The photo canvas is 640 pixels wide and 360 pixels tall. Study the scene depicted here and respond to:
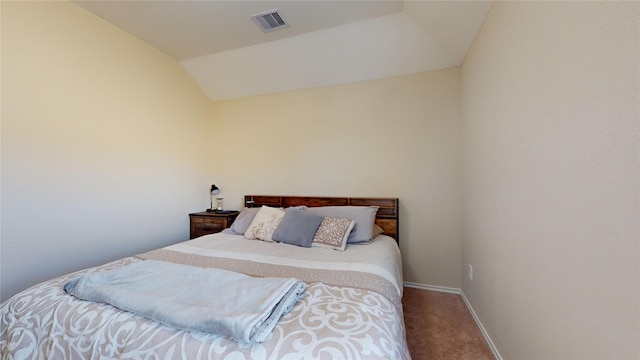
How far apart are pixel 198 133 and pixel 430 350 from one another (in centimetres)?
341

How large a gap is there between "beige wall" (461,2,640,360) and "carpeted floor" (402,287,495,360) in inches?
7.6

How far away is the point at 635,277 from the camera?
66 cm

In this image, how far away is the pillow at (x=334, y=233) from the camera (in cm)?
207

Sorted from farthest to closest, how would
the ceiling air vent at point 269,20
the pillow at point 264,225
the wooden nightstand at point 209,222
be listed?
the wooden nightstand at point 209,222, the pillow at point 264,225, the ceiling air vent at point 269,20

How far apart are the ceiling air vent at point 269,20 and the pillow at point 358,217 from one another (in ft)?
6.04

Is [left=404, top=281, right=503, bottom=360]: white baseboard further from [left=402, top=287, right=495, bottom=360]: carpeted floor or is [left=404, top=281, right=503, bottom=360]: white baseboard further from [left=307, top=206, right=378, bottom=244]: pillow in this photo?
[left=307, top=206, right=378, bottom=244]: pillow

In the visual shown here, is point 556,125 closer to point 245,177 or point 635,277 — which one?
point 635,277

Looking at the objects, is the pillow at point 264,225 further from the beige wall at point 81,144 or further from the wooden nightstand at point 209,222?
the beige wall at point 81,144

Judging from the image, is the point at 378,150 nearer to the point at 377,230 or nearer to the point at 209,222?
the point at 377,230

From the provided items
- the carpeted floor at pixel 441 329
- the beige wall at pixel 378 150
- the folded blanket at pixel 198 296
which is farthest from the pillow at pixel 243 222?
the carpeted floor at pixel 441 329

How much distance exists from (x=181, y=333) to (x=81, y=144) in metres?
2.18

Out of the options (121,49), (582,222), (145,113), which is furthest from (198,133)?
(582,222)

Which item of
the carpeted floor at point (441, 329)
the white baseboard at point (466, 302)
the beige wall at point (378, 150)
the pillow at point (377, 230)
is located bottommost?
the carpeted floor at point (441, 329)

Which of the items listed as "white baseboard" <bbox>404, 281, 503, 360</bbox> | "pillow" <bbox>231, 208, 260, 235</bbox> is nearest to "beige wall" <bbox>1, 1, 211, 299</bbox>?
"pillow" <bbox>231, 208, 260, 235</bbox>
